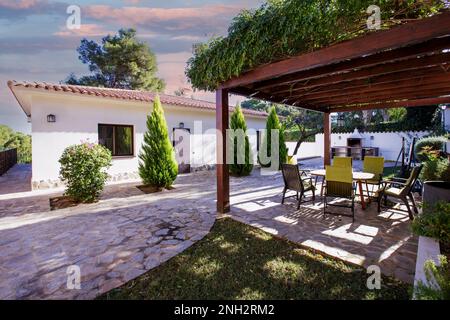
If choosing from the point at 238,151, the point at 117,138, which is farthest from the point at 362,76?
the point at 117,138

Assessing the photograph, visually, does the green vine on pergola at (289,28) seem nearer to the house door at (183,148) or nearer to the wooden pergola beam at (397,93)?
the wooden pergola beam at (397,93)

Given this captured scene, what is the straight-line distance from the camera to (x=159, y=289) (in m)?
2.50

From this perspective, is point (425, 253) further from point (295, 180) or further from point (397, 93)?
point (397, 93)

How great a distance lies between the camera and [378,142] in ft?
55.7

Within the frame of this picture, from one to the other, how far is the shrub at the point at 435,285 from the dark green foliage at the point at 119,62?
21.3 metres

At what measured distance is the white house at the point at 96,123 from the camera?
732 centimetres

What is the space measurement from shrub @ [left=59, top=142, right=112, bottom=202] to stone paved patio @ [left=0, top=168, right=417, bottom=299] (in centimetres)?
44

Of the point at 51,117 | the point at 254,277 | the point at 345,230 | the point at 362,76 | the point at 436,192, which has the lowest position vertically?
the point at 254,277

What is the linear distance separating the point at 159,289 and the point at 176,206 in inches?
123

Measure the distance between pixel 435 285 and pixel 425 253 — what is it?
0.81 meters

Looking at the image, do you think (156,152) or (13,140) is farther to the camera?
(13,140)

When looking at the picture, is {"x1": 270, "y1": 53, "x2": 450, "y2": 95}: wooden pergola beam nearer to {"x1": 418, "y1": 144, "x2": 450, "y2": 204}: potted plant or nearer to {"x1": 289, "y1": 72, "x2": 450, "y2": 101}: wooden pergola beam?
{"x1": 289, "y1": 72, "x2": 450, "y2": 101}: wooden pergola beam
